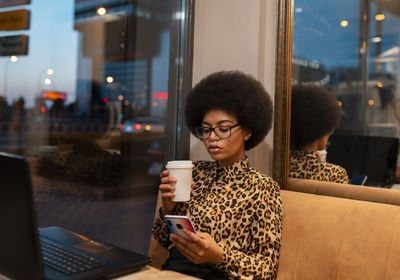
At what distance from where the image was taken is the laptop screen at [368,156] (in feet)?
4.85

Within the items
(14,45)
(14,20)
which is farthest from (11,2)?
(14,45)

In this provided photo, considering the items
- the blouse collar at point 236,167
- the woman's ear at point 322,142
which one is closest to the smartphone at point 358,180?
the woman's ear at point 322,142

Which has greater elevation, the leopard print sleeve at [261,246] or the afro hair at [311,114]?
the afro hair at [311,114]

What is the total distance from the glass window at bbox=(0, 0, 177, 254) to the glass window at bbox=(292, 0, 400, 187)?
947mm

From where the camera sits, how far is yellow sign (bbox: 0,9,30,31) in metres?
1.72

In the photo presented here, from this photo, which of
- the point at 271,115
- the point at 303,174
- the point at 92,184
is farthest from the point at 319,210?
the point at 92,184

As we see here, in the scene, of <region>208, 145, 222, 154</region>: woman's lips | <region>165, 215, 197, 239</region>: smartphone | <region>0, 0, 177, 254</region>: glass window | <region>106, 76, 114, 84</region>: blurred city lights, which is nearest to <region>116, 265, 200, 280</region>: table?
<region>165, 215, 197, 239</region>: smartphone

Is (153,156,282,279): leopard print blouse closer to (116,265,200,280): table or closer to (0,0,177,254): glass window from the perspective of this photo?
(116,265,200,280): table

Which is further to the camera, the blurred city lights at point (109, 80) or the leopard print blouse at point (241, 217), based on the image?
the blurred city lights at point (109, 80)

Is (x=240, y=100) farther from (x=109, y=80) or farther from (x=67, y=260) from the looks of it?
(x=67, y=260)

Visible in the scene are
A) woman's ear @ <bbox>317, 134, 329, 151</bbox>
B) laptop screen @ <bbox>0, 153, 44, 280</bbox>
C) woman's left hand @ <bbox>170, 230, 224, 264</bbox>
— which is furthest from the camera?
woman's ear @ <bbox>317, 134, 329, 151</bbox>

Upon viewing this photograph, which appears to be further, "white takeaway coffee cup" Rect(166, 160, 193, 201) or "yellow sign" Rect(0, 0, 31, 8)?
"yellow sign" Rect(0, 0, 31, 8)

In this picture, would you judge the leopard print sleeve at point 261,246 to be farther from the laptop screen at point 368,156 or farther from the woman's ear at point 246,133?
the laptop screen at point 368,156

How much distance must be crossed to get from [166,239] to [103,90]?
866 mm
